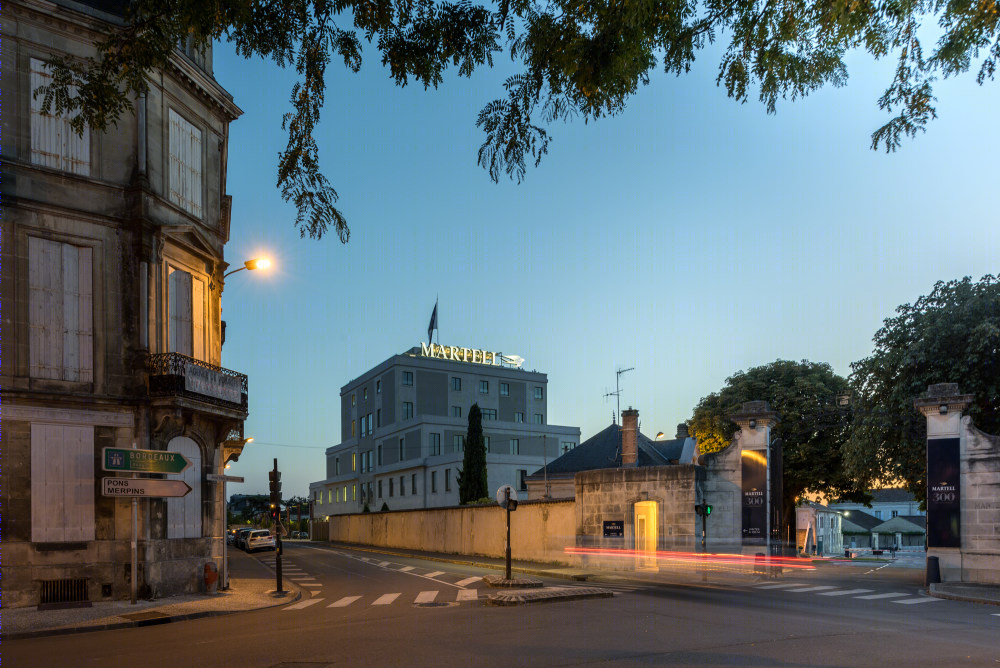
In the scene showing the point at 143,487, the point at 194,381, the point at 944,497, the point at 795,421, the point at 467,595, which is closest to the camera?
the point at 143,487

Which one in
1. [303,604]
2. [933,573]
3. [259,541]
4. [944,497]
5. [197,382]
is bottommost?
[259,541]

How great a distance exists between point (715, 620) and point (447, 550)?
31858 millimetres

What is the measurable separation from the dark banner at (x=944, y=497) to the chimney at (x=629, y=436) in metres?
15.8

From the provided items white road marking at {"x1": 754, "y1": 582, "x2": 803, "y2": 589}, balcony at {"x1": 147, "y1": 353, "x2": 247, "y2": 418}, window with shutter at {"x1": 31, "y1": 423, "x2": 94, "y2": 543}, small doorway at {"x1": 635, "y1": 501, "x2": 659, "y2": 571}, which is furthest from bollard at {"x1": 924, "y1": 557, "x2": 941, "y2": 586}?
window with shutter at {"x1": 31, "y1": 423, "x2": 94, "y2": 543}

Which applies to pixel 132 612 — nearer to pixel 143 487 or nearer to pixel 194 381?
pixel 143 487

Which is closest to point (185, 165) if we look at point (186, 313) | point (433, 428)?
point (186, 313)

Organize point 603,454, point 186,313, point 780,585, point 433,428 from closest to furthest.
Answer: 1. point 186,313
2. point 780,585
3. point 603,454
4. point 433,428

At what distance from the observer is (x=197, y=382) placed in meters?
22.2

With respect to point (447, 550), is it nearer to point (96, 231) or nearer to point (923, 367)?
point (923, 367)

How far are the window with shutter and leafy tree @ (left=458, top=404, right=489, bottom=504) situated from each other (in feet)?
122

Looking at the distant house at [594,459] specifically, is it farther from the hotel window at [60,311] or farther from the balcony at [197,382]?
the hotel window at [60,311]

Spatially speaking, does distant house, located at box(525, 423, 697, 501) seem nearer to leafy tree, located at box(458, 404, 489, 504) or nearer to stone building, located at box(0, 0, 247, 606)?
leafy tree, located at box(458, 404, 489, 504)

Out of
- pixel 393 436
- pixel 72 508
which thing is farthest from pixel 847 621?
pixel 393 436

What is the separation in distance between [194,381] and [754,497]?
59.4 ft
